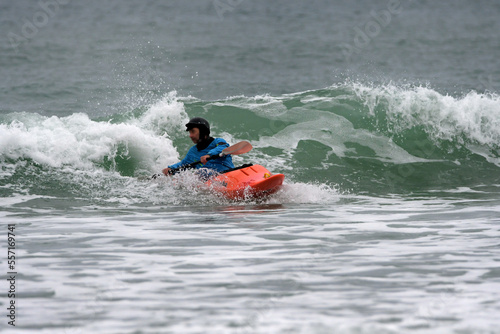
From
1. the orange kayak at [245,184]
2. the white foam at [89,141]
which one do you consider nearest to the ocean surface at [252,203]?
the white foam at [89,141]

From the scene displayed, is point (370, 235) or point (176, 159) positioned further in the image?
point (176, 159)

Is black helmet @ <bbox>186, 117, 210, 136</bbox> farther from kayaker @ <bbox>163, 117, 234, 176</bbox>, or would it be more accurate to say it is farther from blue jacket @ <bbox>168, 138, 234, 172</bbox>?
blue jacket @ <bbox>168, 138, 234, 172</bbox>

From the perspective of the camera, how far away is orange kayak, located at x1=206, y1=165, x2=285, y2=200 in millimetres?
8070

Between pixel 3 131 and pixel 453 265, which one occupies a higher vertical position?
pixel 3 131

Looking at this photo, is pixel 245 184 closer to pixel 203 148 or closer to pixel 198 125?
pixel 203 148

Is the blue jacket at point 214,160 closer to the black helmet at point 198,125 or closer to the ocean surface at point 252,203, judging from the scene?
the black helmet at point 198,125

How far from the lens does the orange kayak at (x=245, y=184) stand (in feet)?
26.5

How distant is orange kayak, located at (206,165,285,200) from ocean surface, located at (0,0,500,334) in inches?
5.7

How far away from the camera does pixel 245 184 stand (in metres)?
8.11

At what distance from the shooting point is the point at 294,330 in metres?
3.63

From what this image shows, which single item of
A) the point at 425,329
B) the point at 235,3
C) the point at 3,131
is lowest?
the point at 425,329

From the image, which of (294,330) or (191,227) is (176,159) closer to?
(191,227)

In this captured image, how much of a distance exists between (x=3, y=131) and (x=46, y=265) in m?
6.50

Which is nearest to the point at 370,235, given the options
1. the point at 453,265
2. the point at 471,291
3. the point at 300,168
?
the point at 453,265
